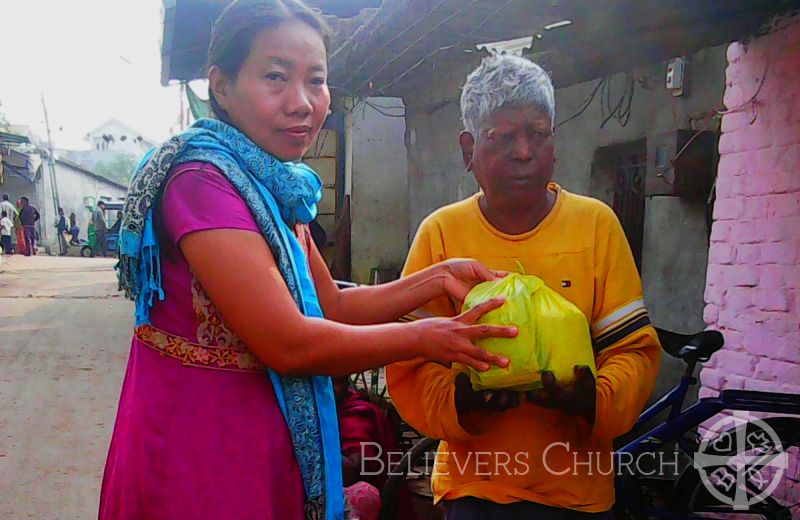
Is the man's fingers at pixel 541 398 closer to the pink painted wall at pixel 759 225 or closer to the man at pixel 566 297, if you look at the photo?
the man at pixel 566 297

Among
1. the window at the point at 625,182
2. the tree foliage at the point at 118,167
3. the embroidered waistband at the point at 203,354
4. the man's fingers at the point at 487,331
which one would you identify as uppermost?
the tree foliage at the point at 118,167

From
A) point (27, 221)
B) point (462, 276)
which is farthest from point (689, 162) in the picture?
point (27, 221)

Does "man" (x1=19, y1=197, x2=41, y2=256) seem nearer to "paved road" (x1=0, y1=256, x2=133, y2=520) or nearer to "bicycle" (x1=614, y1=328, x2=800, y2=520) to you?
"paved road" (x1=0, y1=256, x2=133, y2=520)

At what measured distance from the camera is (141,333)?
4.67ft

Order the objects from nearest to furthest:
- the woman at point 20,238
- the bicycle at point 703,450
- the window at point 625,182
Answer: the bicycle at point 703,450 → the window at point 625,182 → the woman at point 20,238

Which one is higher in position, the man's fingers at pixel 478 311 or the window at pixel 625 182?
the window at pixel 625 182

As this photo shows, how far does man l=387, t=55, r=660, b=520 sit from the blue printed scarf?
12.8 inches

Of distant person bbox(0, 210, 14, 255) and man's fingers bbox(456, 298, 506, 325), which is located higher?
man's fingers bbox(456, 298, 506, 325)

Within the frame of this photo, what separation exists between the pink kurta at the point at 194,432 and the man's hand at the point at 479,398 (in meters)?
0.43

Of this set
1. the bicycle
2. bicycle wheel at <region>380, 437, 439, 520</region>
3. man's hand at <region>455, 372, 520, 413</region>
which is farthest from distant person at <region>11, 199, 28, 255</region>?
man's hand at <region>455, 372, 520, 413</region>

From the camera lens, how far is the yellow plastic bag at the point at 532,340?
4.72 ft

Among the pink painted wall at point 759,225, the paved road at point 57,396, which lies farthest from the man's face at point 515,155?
the paved road at point 57,396

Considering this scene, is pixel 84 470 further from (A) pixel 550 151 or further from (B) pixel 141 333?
(A) pixel 550 151

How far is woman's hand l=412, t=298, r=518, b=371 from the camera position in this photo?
1.36 meters
